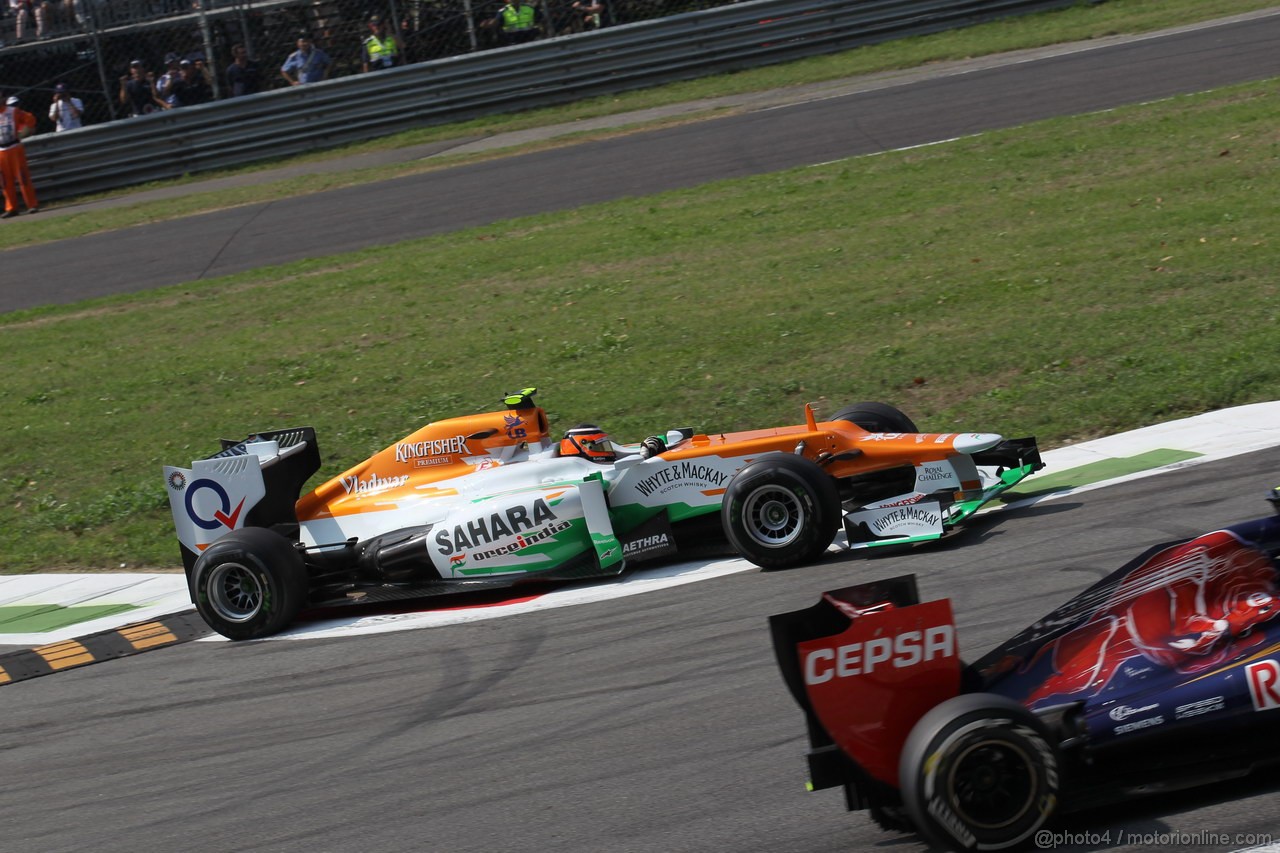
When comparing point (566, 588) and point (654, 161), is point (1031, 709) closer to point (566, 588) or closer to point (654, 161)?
point (566, 588)

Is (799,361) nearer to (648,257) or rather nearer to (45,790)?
(648,257)

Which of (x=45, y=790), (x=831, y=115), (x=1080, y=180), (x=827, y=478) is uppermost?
(x=831, y=115)

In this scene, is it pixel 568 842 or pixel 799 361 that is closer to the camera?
pixel 568 842

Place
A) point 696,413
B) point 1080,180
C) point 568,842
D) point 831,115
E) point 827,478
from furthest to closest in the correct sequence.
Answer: point 831,115 < point 1080,180 < point 696,413 < point 827,478 < point 568,842

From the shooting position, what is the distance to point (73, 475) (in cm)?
1273

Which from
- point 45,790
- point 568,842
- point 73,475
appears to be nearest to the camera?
point 568,842

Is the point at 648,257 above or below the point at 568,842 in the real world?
above

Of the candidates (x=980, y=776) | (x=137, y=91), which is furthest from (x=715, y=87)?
(x=980, y=776)

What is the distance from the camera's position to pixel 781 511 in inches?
315

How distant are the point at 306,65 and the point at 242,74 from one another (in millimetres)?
1139

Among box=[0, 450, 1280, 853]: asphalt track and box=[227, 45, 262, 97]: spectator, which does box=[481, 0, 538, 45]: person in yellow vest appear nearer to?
box=[227, 45, 262, 97]: spectator

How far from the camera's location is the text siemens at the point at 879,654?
4566 mm

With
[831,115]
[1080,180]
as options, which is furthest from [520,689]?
[831,115]

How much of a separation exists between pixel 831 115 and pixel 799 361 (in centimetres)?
907
